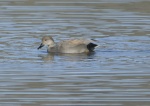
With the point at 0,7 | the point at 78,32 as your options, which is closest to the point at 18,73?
the point at 78,32

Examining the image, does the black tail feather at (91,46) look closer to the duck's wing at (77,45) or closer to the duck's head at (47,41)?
the duck's wing at (77,45)

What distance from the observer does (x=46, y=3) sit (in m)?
23.8

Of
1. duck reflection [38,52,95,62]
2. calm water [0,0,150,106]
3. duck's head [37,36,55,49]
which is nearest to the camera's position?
calm water [0,0,150,106]

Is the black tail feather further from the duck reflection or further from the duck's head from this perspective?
the duck's head

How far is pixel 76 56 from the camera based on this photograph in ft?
52.6

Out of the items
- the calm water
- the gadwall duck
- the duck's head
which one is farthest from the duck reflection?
the duck's head

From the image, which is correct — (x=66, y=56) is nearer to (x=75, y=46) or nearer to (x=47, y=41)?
(x=75, y=46)

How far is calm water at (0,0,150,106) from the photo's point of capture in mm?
11891

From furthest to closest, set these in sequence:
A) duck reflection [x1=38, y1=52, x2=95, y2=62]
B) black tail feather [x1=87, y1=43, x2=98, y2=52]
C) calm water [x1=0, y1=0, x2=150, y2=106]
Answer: black tail feather [x1=87, y1=43, x2=98, y2=52], duck reflection [x1=38, y1=52, x2=95, y2=62], calm water [x1=0, y1=0, x2=150, y2=106]

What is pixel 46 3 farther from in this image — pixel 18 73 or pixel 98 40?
pixel 18 73

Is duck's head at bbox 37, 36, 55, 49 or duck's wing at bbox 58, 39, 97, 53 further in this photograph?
duck's head at bbox 37, 36, 55, 49

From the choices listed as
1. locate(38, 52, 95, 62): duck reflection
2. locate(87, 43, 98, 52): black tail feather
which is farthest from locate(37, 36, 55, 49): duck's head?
locate(87, 43, 98, 52): black tail feather

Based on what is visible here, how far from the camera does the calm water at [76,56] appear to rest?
39.0ft

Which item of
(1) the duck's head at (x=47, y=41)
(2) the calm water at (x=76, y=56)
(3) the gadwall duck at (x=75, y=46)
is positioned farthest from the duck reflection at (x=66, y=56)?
(1) the duck's head at (x=47, y=41)
